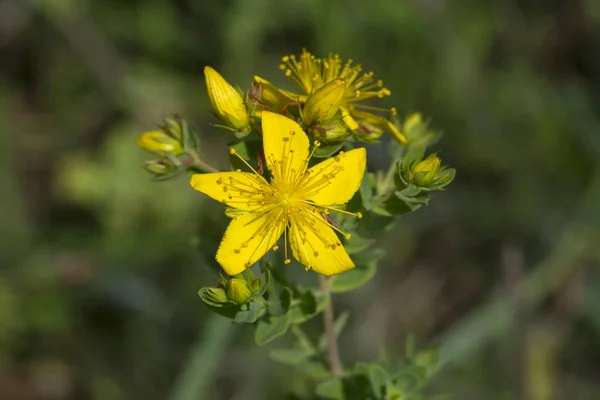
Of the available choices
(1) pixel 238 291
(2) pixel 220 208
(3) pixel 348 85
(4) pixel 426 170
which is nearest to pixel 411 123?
(3) pixel 348 85

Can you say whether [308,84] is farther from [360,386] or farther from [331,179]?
[360,386]

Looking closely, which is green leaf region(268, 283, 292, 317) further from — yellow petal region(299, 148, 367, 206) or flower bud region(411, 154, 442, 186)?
flower bud region(411, 154, 442, 186)

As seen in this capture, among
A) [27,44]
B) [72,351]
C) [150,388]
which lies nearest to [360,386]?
[150,388]

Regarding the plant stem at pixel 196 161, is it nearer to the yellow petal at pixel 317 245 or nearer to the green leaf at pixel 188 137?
the green leaf at pixel 188 137

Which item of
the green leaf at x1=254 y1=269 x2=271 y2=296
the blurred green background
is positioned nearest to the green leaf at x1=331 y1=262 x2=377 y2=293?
the green leaf at x1=254 y1=269 x2=271 y2=296

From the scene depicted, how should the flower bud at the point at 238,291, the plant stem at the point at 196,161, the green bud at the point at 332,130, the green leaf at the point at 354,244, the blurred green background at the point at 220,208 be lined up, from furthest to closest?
the blurred green background at the point at 220,208 < the plant stem at the point at 196,161 < the green leaf at the point at 354,244 < the green bud at the point at 332,130 < the flower bud at the point at 238,291

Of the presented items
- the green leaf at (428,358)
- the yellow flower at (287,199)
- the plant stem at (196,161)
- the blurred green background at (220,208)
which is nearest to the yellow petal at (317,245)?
the yellow flower at (287,199)

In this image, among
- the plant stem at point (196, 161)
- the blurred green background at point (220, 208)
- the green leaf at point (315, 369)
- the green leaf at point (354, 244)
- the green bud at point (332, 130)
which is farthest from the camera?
the blurred green background at point (220, 208)
